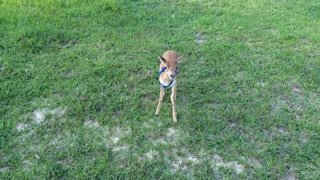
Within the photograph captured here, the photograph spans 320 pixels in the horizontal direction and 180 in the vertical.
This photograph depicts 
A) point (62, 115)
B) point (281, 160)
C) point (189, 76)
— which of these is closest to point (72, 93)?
point (62, 115)

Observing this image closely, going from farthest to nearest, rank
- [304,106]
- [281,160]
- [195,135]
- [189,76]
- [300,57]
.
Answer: [300,57] → [189,76] → [304,106] → [195,135] → [281,160]

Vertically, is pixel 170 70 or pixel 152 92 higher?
pixel 170 70

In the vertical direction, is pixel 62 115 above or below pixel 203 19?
below

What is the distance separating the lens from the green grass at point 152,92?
3.38 meters

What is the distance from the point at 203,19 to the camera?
6051 millimetres

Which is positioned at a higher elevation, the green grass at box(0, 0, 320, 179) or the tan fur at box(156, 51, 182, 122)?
the tan fur at box(156, 51, 182, 122)

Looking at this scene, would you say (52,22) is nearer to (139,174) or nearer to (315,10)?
(139,174)

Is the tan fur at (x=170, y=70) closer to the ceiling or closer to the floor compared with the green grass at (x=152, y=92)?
closer to the ceiling

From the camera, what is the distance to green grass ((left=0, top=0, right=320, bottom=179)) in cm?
338

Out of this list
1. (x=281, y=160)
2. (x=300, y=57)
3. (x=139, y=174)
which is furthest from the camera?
(x=300, y=57)

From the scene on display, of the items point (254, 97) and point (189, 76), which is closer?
point (254, 97)

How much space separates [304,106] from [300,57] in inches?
47.2

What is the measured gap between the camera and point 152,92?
430 cm

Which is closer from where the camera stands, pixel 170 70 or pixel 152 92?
pixel 170 70
